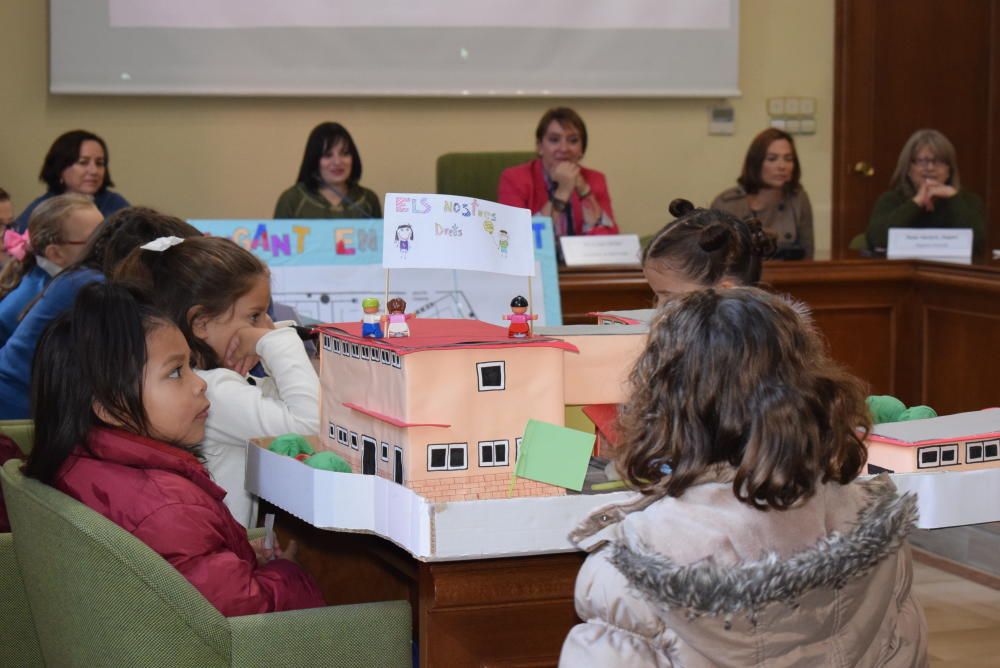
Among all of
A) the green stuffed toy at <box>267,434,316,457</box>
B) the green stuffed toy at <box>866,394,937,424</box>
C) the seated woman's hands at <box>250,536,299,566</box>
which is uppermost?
the green stuffed toy at <box>866,394,937,424</box>

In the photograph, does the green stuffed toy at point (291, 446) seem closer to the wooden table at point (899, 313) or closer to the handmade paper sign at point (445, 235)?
the handmade paper sign at point (445, 235)

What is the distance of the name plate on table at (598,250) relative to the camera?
13.6 feet

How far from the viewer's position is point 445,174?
16.6 ft

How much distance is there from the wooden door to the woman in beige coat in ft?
17.4

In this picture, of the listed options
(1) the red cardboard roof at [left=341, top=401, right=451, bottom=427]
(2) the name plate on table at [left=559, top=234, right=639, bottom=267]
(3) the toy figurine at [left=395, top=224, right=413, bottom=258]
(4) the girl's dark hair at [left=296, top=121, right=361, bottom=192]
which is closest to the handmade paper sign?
(3) the toy figurine at [left=395, top=224, right=413, bottom=258]

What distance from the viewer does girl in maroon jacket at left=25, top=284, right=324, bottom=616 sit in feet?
5.10

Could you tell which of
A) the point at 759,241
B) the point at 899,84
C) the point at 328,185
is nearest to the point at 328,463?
the point at 759,241

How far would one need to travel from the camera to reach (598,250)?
4188 mm

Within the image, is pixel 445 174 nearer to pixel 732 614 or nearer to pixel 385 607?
pixel 385 607

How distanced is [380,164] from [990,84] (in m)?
3.20

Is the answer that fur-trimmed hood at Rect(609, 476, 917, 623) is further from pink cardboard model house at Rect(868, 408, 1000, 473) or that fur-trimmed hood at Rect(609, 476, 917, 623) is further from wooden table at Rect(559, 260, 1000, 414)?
wooden table at Rect(559, 260, 1000, 414)

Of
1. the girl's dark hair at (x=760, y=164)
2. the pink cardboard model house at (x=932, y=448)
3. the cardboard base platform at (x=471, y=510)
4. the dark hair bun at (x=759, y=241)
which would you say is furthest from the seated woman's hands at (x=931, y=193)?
the cardboard base platform at (x=471, y=510)

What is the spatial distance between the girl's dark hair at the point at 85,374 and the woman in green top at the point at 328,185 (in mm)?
3173

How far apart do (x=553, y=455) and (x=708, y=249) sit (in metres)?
0.83
